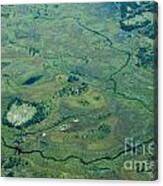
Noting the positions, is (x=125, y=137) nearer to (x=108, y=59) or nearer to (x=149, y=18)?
(x=108, y=59)

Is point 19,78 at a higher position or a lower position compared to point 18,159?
higher

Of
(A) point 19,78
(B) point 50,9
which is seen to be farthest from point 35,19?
(A) point 19,78

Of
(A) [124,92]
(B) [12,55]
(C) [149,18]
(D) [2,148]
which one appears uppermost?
(C) [149,18]

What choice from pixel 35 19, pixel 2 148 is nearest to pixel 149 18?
pixel 35 19

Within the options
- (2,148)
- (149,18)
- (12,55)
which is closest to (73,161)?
(2,148)

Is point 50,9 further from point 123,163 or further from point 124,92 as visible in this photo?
point 123,163

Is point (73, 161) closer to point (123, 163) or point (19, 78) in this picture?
point (123, 163)

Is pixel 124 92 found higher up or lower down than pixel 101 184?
higher up

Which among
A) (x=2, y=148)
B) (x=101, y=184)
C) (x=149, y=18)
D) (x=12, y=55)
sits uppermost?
(x=149, y=18)
